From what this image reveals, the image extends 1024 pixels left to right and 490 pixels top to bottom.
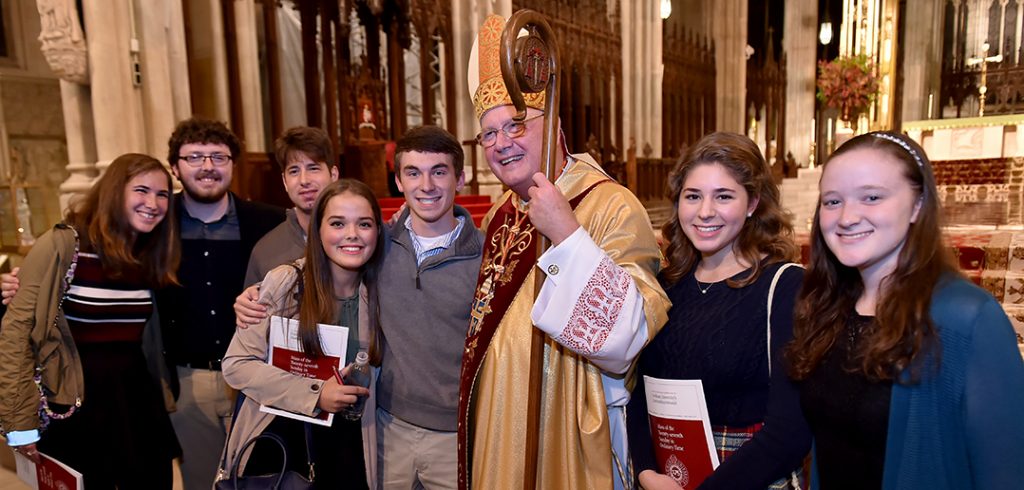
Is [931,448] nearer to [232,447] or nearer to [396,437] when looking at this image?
[396,437]

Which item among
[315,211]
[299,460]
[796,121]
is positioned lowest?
[299,460]

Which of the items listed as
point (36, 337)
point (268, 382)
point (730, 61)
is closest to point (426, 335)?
point (268, 382)

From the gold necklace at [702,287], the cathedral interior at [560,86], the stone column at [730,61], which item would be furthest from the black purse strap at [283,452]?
the stone column at [730,61]

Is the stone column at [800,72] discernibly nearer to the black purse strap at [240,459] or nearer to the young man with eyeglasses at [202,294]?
the young man with eyeglasses at [202,294]

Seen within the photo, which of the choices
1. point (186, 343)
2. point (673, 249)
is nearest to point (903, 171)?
point (673, 249)

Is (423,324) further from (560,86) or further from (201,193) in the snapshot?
(201,193)

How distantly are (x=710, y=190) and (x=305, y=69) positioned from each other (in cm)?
709

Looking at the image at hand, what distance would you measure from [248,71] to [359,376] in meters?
5.73

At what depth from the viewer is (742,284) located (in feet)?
4.86

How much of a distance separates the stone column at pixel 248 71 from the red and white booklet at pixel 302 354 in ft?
17.1

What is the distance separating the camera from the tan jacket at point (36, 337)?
2158 millimetres

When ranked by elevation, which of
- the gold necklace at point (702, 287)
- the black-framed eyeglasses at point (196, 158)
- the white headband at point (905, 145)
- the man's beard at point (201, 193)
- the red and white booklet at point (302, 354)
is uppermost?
the black-framed eyeglasses at point (196, 158)

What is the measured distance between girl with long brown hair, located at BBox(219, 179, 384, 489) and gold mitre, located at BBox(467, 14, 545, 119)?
49 cm

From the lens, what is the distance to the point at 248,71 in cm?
659
